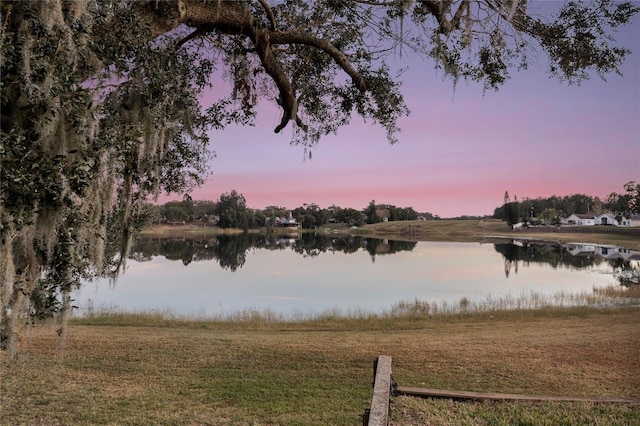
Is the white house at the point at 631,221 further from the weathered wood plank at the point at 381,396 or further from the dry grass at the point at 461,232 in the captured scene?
the weathered wood plank at the point at 381,396

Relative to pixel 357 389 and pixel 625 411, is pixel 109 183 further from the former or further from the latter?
pixel 625 411

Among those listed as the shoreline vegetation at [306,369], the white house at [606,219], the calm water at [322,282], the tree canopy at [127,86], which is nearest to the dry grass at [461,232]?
the white house at [606,219]

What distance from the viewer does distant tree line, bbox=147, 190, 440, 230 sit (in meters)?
73.6

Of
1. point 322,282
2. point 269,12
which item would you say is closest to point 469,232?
point 322,282

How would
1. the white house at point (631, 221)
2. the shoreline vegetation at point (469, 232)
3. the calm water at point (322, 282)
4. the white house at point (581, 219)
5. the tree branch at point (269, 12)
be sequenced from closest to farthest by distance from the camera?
the tree branch at point (269, 12), the calm water at point (322, 282), the shoreline vegetation at point (469, 232), the white house at point (631, 221), the white house at point (581, 219)

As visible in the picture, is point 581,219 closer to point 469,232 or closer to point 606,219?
point 606,219

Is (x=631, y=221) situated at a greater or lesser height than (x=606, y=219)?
lesser

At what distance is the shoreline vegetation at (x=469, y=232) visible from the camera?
68.4 metres

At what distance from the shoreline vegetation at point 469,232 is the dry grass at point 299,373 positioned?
52.5 m

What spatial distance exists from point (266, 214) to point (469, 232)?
45014 mm

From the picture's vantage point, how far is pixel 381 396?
375 centimetres

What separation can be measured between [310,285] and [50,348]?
18.9 meters

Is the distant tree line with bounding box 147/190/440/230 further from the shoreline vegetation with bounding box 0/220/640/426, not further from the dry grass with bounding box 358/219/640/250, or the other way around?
the shoreline vegetation with bounding box 0/220/640/426

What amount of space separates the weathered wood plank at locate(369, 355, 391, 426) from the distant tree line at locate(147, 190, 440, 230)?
192ft
